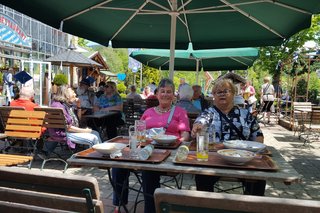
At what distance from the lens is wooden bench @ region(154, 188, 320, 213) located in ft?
3.87

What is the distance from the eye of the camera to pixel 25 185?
1.57m

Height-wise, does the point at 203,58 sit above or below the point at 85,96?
above

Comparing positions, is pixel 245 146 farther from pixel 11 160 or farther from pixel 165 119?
pixel 11 160

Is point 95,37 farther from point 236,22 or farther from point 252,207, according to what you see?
point 252,207

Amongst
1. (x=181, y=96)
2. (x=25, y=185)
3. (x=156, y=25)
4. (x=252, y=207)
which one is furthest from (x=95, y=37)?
(x=252, y=207)

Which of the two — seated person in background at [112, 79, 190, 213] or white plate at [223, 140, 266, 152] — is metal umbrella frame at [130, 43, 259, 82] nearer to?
seated person in background at [112, 79, 190, 213]

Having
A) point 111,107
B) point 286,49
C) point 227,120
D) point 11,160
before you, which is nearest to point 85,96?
point 111,107

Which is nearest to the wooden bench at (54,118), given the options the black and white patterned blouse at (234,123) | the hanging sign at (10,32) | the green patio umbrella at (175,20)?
the green patio umbrella at (175,20)

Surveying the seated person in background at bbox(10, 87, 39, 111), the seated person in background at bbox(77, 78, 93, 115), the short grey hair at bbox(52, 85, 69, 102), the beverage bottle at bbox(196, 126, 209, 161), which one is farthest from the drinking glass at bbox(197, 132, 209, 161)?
the seated person in background at bbox(77, 78, 93, 115)

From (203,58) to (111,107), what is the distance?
469 centimetres

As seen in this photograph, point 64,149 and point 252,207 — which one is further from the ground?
point 252,207

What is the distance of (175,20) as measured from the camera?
5.05m

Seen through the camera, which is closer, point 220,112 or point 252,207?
point 252,207

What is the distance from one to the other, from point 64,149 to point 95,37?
243 cm
